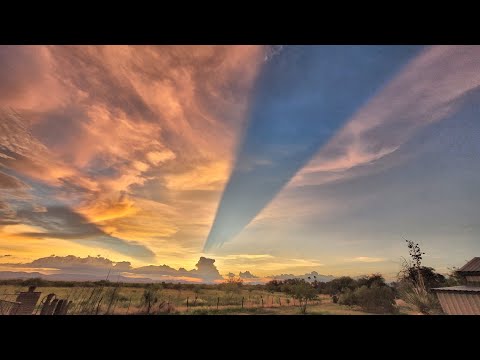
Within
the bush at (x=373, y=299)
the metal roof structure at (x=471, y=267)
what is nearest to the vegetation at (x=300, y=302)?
the bush at (x=373, y=299)

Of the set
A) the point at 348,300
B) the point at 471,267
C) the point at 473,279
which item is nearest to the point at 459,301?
the point at 473,279

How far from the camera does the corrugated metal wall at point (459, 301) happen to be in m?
10.1

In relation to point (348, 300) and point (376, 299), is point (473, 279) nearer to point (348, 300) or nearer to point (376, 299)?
point (376, 299)

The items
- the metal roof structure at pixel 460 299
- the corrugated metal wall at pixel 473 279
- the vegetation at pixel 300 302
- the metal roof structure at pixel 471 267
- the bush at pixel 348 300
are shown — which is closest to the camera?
the metal roof structure at pixel 460 299

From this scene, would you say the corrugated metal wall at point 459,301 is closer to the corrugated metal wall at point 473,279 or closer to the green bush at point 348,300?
the corrugated metal wall at point 473,279

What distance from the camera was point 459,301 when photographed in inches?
412

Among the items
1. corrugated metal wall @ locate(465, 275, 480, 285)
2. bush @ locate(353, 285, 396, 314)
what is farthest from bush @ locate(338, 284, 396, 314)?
corrugated metal wall @ locate(465, 275, 480, 285)

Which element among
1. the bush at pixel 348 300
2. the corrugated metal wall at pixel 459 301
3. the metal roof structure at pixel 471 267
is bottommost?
the corrugated metal wall at pixel 459 301

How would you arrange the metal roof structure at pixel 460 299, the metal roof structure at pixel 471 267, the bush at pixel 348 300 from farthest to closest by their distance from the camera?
the bush at pixel 348 300 → the metal roof structure at pixel 471 267 → the metal roof structure at pixel 460 299

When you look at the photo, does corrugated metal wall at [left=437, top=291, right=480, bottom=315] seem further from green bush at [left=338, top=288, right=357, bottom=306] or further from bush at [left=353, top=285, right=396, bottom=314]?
green bush at [left=338, top=288, right=357, bottom=306]

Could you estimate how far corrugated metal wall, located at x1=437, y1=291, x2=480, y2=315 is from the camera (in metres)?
10.1

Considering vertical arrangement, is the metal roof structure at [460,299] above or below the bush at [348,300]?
below

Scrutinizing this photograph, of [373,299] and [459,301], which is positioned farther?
[373,299]
